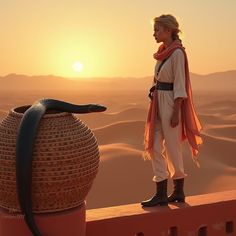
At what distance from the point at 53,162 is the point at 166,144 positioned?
63.0 inches

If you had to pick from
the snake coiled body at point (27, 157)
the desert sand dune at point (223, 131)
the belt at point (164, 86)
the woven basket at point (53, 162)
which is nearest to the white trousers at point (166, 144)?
the belt at point (164, 86)

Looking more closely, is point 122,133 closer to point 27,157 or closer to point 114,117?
point 114,117

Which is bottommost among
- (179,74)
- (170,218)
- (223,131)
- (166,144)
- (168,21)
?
(223,131)

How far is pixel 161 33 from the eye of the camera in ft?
14.2

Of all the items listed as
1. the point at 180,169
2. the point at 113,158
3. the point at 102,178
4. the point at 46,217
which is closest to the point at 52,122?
the point at 46,217

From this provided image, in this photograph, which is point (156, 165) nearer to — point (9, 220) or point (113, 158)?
point (9, 220)

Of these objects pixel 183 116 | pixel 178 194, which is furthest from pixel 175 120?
pixel 178 194

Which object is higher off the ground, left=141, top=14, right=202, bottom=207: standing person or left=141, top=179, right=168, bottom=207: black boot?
left=141, top=14, right=202, bottom=207: standing person

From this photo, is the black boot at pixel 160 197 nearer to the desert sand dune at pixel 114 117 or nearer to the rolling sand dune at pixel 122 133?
the rolling sand dune at pixel 122 133

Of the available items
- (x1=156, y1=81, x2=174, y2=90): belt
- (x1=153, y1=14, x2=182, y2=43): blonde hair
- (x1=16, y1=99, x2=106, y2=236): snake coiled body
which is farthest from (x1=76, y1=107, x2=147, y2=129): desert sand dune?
(x1=16, y1=99, x2=106, y2=236): snake coiled body

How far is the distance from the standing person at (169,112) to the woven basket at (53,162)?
117 cm

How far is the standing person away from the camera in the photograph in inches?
169

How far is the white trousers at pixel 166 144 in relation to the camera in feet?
14.3

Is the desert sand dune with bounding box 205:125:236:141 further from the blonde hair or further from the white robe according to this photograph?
the blonde hair
